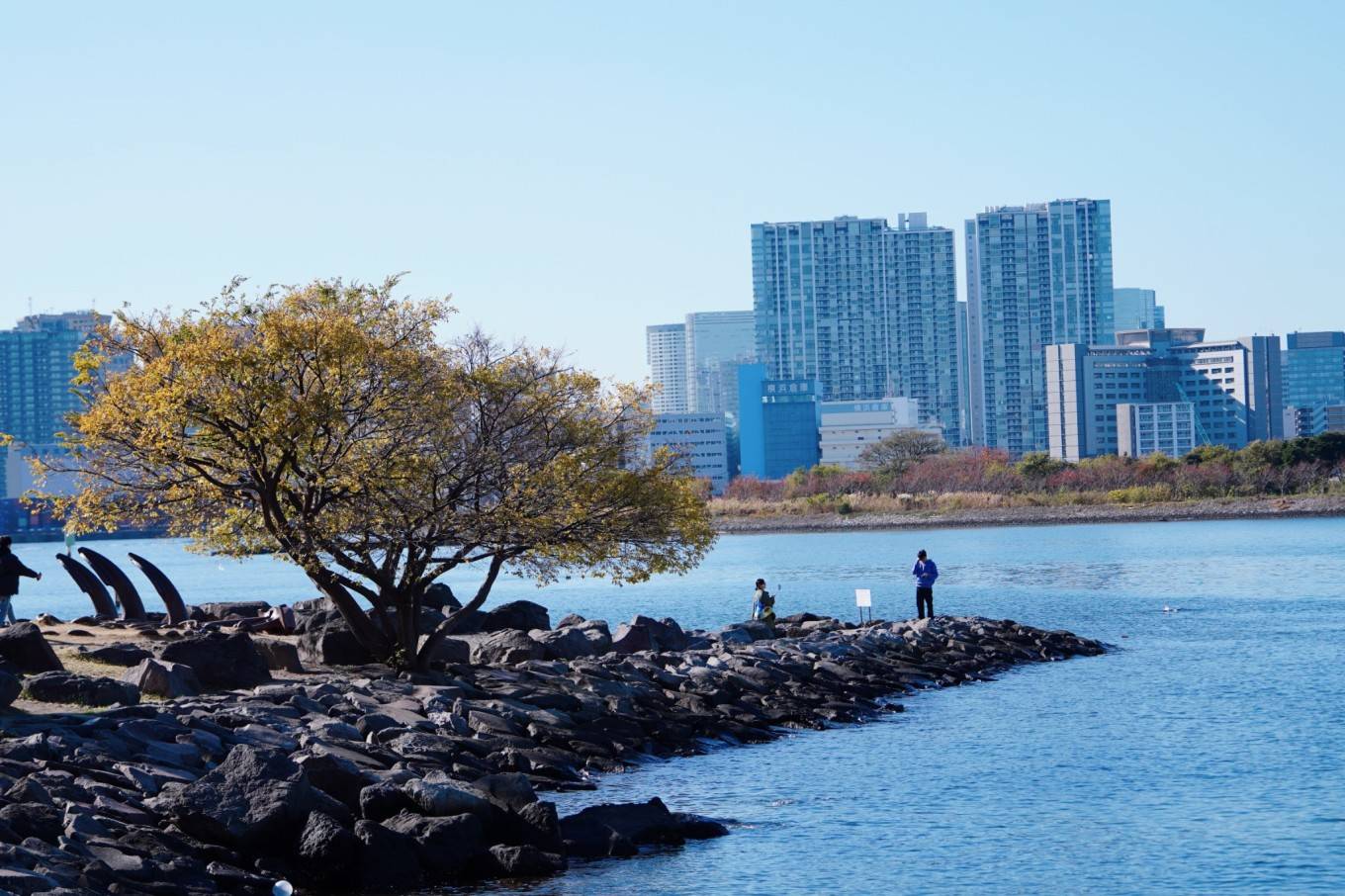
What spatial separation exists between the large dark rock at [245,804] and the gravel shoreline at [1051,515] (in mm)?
111649

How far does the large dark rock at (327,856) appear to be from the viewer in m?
17.1

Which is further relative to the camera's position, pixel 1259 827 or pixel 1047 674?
pixel 1047 674

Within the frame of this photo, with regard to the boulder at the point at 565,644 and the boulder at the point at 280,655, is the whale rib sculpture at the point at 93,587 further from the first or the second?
the boulder at the point at 280,655

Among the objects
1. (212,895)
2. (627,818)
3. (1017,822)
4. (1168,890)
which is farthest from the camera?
(1017,822)

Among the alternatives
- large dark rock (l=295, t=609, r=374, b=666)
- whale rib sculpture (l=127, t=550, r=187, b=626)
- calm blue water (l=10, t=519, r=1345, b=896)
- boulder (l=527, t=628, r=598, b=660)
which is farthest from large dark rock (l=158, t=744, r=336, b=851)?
whale rib sculpture (l=127, t=550, r=187, b=626)

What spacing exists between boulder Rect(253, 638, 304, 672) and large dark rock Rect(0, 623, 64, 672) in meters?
4.62

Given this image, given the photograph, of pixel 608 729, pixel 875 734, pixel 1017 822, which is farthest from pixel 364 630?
pixel 1017 822

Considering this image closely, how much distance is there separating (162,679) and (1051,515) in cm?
11221

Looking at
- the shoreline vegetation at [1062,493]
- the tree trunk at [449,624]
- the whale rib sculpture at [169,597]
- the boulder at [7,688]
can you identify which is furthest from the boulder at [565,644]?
the shoreline vegetation at [1062,493]

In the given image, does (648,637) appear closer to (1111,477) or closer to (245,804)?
(245,804)

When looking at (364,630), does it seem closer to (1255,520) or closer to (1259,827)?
(1259,827)

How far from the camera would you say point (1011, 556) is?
293 feet

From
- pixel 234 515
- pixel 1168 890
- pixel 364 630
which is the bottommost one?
pixel 1168 890

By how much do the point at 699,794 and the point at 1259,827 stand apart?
705 centimetres
